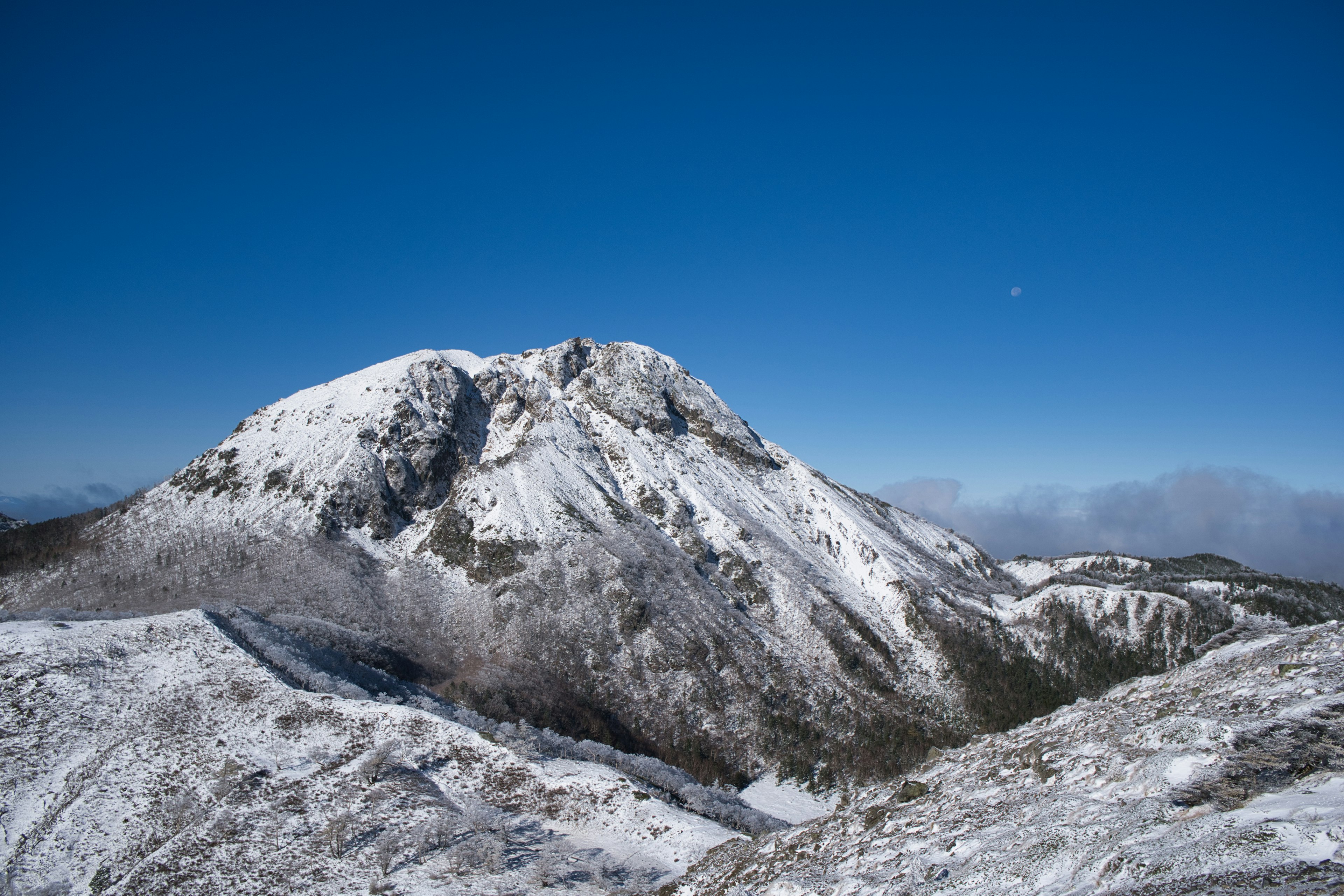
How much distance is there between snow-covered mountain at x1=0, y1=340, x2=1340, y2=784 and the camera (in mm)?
72188

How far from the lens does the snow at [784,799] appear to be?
192 ft

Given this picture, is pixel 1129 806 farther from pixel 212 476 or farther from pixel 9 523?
pixel 9 523

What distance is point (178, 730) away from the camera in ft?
104

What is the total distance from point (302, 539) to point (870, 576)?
86.3 metres

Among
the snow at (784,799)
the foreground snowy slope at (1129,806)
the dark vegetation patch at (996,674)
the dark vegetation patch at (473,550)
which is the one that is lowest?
the snow at (784,799)

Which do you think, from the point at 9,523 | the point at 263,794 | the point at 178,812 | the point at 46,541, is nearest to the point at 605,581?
the point at 263,794

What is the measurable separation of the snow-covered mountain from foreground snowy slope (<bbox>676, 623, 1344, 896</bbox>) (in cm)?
5062

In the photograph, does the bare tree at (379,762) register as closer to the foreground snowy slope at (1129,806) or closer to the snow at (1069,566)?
the foreground snowy slope at (1129,806)

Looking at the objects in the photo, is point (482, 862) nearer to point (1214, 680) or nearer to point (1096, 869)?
point (1096, 869)

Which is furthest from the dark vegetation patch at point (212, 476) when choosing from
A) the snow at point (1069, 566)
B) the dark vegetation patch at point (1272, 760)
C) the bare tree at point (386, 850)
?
the snow at point (1069, 566)

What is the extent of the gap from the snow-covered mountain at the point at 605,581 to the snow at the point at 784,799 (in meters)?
2.44

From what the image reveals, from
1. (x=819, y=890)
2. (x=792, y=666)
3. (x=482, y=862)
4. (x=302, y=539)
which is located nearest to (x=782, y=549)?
(x=792, y=666)

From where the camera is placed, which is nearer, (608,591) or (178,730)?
(178,730)

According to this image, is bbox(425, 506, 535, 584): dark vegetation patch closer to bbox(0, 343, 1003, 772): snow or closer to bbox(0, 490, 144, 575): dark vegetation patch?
bbox(0, 343, 1003, 772): snow
